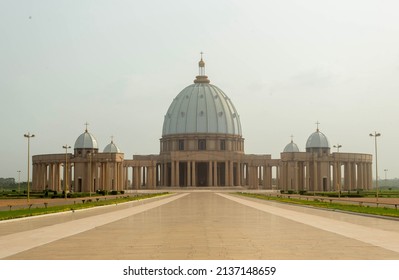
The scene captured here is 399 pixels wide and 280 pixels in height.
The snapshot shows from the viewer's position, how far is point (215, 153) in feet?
470

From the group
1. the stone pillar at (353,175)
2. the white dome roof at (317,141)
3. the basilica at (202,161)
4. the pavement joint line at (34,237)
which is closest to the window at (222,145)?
the basilica at (202,161)

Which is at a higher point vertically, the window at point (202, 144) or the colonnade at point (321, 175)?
the window at point (202, 144)

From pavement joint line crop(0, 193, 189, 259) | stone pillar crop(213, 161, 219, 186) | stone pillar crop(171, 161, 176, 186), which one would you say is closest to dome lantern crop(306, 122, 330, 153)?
stone pillar crop(213, 161, 219, 186)

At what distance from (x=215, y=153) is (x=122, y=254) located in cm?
12669

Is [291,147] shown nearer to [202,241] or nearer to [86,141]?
[86,141]

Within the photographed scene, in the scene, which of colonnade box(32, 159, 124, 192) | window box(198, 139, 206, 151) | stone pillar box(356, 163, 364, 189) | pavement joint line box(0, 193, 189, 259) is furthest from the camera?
window box(198, 139, 206, 151)

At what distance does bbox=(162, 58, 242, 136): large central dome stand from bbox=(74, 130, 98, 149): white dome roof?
81.8 ft

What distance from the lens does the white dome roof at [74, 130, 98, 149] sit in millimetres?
138750

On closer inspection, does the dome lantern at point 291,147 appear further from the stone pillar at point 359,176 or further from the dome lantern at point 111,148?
the dome lantern at point 111,148

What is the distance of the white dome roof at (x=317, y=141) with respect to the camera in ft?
480

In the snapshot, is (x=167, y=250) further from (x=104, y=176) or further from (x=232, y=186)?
(x=232, y=186)

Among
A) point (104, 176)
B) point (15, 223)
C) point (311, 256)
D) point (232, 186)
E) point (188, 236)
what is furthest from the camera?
point (232, 186)

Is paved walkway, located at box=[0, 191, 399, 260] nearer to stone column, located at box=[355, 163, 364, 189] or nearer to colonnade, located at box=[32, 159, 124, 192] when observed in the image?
colonnade, located at box=[32, 159, 124, 192]

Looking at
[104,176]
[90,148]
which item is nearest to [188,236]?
[104,176]
